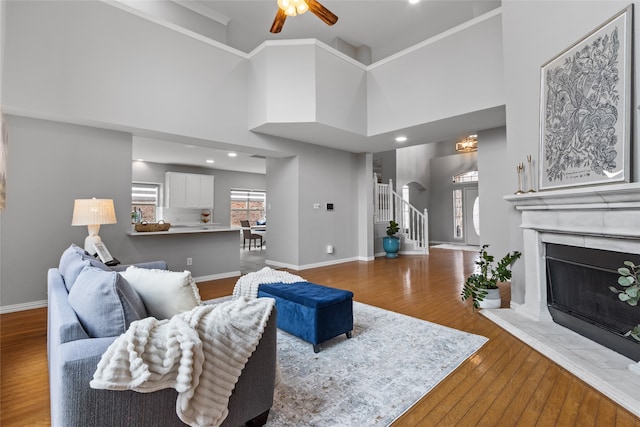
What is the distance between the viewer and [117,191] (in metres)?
4.32

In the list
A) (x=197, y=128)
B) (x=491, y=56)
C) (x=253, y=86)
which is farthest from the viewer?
(x=253, y=86)

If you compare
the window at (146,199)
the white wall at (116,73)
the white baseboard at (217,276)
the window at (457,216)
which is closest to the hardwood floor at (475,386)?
the white baseboard at (217,276)

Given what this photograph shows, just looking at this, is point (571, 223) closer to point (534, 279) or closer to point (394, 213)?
point (534, 279)

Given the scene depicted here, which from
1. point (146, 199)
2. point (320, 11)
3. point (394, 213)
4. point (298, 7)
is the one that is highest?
point (320, 11)

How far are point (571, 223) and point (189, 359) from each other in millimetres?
2993

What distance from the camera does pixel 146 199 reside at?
30.1 feet

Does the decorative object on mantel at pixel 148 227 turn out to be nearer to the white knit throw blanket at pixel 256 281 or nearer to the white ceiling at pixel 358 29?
the white ceiling at pixel 358 29

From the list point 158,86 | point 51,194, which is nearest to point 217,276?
point 51,194

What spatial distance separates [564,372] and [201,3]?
727 cm

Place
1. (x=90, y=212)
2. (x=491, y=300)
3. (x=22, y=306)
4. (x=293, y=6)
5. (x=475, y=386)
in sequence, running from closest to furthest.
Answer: (x=475, y=386) < (x=293, y=6) < (x=90, y=212) < (x=491, y=300) < (x=22, y=306)

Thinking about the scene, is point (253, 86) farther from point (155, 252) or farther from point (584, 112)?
point (584, 112)

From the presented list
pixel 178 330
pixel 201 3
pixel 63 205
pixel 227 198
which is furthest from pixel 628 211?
pixel 227 198

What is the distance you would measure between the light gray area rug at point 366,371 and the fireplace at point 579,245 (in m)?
0.82

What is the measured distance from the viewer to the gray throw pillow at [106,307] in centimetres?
134
